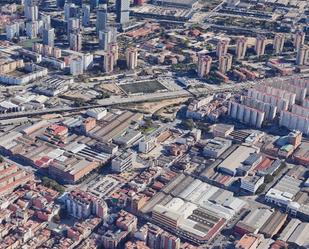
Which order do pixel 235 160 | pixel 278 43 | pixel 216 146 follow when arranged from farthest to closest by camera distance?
1. pixel 278 43
2. pixel 216 146
3. pixel 235 160

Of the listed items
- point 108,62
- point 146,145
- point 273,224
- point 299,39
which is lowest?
point 273,224

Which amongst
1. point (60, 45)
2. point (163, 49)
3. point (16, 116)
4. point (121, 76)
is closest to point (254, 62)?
point (163, 49)

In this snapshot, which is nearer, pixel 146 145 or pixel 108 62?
pixel 146 145

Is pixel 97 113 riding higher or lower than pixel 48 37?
lower

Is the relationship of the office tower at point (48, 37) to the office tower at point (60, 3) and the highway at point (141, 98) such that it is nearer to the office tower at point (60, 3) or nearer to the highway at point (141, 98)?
the office tower at point (60, 3)

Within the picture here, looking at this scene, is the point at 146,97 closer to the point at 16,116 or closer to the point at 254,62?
the point at 16,116

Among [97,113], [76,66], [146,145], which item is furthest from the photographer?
[76,66]

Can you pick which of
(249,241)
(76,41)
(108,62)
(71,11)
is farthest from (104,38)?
(249,241)

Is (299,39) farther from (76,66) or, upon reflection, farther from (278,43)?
(76,66)
